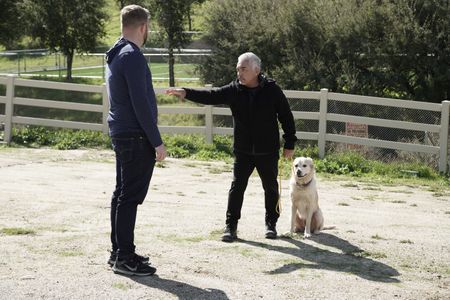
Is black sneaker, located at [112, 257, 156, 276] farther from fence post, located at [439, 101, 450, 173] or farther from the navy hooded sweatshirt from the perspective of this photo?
fence post, located at [439, 101, 450, 173]

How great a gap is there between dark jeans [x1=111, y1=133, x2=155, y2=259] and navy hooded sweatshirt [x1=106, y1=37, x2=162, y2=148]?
87 millimetres

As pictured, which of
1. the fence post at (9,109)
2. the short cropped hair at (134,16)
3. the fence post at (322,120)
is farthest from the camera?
the fence post at (9,109)

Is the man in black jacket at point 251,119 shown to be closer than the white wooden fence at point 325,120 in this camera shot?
Yes

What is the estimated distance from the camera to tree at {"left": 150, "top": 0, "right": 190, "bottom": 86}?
2923 centimetres

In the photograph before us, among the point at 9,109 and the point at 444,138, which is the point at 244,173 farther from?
the point at 9,109

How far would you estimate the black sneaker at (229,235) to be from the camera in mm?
6906

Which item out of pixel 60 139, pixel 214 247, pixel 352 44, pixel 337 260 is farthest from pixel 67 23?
pixel 337 260

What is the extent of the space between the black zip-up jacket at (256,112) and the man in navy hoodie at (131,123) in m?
1.39

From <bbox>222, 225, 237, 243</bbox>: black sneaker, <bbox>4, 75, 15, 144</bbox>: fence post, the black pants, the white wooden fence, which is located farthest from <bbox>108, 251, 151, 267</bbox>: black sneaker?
<bbox>4, 75, 15, 144</bbox>: fence post

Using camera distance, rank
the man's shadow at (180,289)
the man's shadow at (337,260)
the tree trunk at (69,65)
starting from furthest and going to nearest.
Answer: the tree trunk at (69,65) → the man's shadow at (337,260) → the man's shadow at (180,289)

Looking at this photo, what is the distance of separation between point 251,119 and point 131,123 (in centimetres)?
166

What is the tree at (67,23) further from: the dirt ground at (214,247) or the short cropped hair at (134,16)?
the short cropped hair at (134,16)

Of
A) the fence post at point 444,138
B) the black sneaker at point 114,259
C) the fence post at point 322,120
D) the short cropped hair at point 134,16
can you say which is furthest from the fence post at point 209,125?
the short cropped hair at point 134,16

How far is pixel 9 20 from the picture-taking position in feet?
105
